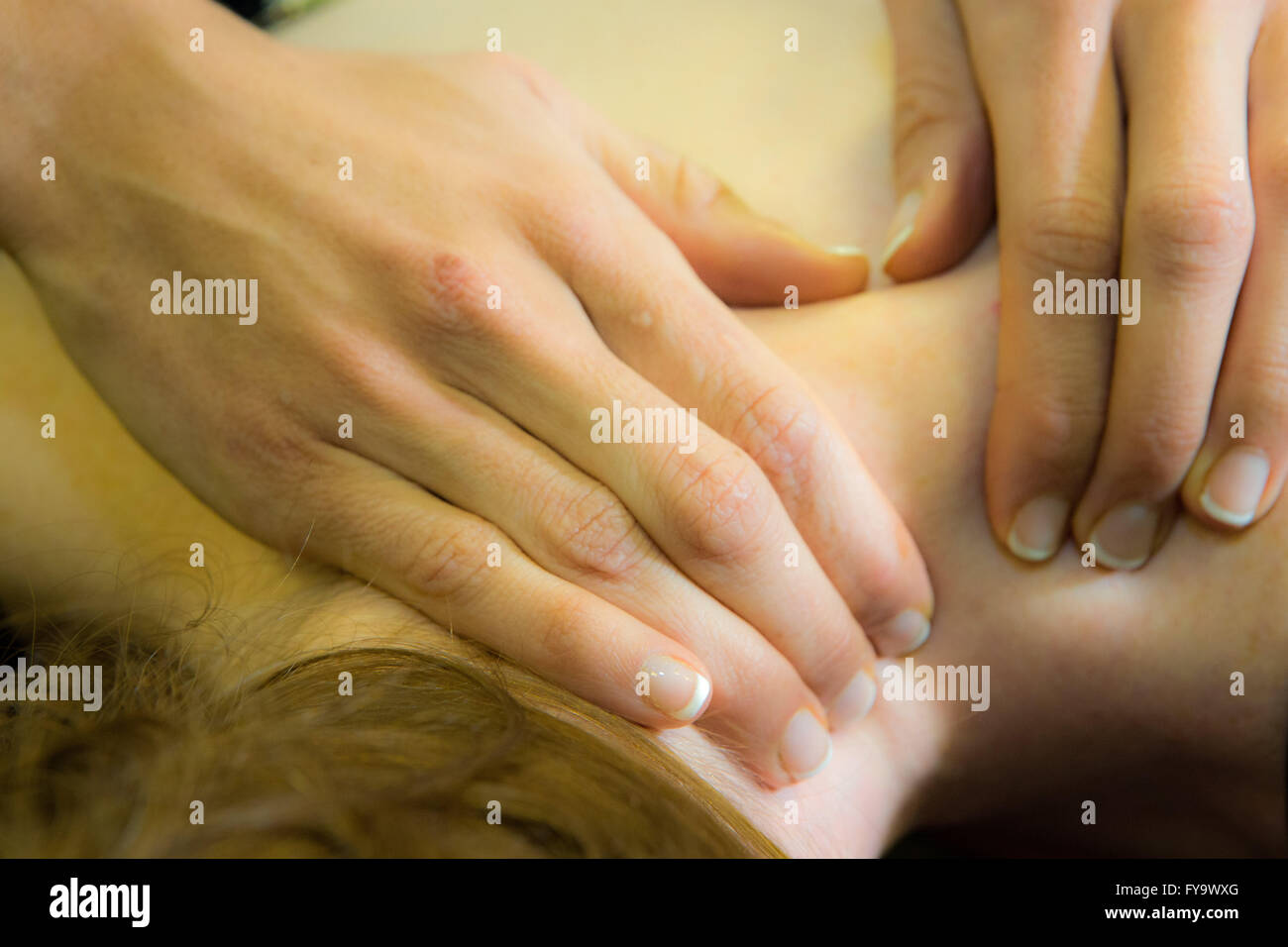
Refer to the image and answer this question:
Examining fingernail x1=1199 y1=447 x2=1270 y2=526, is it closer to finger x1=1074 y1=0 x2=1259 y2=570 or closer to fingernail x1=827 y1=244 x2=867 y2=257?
finger x1=1074 y1=0 x2=1259 y2=570

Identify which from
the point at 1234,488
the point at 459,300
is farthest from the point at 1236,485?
the point at 459,300

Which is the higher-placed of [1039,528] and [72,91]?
[72,91]

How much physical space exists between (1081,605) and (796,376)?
28 cm

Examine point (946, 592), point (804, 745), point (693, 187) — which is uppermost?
point (693, 187)

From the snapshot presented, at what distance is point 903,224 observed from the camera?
2.55ft

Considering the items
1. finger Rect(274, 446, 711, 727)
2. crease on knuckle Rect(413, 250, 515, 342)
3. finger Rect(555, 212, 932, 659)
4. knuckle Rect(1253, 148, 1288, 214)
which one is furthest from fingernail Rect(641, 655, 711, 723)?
knuckle Rect(1253, 148, 1288, 214)

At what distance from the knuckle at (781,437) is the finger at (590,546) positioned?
0.10 metres

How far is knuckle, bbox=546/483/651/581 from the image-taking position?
0.62 m

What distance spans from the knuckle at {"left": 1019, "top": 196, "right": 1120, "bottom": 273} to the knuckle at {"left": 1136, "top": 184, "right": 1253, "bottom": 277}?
4 cm

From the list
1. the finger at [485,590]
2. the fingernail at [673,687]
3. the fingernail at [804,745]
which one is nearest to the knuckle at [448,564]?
the finger at [485,590]

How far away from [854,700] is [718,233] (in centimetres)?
41

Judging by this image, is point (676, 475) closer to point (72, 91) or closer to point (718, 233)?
point (718, 233)

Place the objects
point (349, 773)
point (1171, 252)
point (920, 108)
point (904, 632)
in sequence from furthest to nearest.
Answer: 1. point (920, 108)
2. point (904, 632)
3. point (1171, 252)
4. point (349, 773)
